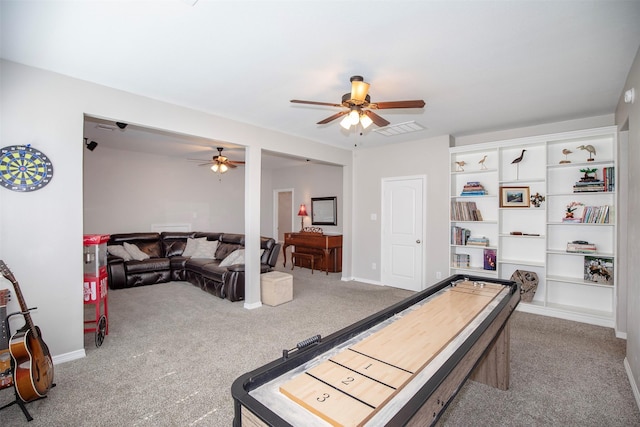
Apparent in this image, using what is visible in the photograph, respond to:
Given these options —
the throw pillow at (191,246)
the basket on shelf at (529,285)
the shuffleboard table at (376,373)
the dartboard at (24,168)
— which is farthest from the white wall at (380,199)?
the dartboard at (24,168)

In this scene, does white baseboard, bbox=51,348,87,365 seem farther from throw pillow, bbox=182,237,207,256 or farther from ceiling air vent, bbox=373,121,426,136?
ceiling air vent, bbox=373,121,426,136

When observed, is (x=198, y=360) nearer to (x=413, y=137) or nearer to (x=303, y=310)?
(x=303, y=310)

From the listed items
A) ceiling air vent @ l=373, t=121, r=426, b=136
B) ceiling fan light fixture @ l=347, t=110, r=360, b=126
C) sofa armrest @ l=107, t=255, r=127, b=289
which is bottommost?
sofa armrest @ l=107, t=255, r=127, b=289

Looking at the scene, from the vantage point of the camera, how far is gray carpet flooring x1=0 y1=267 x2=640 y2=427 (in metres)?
1.95

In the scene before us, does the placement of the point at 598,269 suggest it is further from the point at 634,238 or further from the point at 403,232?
the point at 403,232

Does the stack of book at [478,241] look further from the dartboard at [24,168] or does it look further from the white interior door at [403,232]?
the dartboard at [24,168]

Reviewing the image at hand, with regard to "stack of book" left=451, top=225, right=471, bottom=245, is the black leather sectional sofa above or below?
below

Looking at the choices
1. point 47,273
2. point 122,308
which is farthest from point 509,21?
point 122,308

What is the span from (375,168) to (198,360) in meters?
4.24

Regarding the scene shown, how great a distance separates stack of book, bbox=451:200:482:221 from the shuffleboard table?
2963 mm

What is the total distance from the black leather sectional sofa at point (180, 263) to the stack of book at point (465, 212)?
115 inches

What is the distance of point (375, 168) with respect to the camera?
18.3ft

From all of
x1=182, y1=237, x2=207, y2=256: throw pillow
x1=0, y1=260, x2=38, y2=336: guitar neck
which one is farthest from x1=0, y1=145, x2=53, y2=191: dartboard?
x1=182, y1=237, x2=207, y2=256: throw pillow

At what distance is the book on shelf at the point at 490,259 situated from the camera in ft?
14.1
